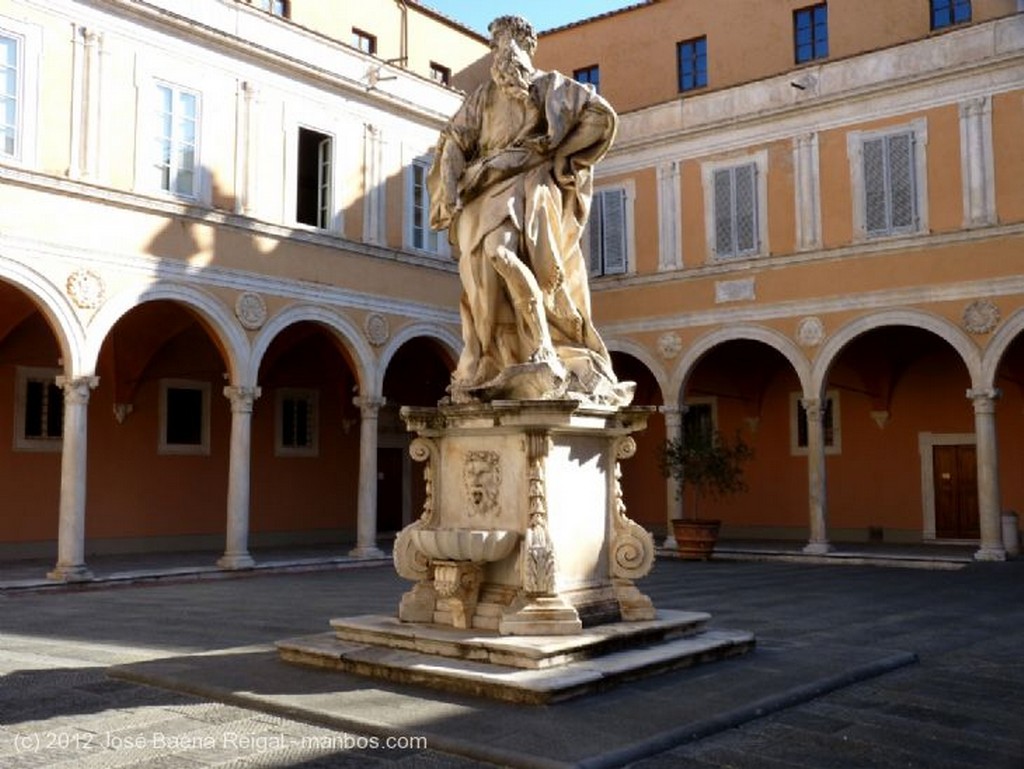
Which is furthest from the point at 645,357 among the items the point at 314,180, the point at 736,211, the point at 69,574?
the point at 69,574

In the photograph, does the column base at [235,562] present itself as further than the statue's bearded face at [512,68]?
Yes

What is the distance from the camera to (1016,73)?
628 inches

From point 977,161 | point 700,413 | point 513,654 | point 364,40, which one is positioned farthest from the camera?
point 700,413

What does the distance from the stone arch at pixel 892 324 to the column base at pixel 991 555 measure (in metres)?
2.44

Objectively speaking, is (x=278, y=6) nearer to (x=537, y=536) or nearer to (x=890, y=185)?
(x=890, y=185)

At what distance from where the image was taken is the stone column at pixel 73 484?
13.2 metres

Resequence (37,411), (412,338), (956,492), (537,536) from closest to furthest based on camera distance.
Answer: (537,536), (37,411), (412,338), (956,492)

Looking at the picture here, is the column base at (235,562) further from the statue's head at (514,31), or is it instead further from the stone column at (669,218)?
the statue's head at (514,31)

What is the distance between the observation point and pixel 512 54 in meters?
6.11

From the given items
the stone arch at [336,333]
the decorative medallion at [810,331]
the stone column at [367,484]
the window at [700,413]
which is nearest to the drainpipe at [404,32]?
the stone arch at [336,333]

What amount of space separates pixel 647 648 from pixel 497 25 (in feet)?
11.9

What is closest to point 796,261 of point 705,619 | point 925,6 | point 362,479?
point 925,6

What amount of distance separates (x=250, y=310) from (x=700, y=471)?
303 inches

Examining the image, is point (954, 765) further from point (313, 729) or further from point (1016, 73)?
point (1016, 73)
